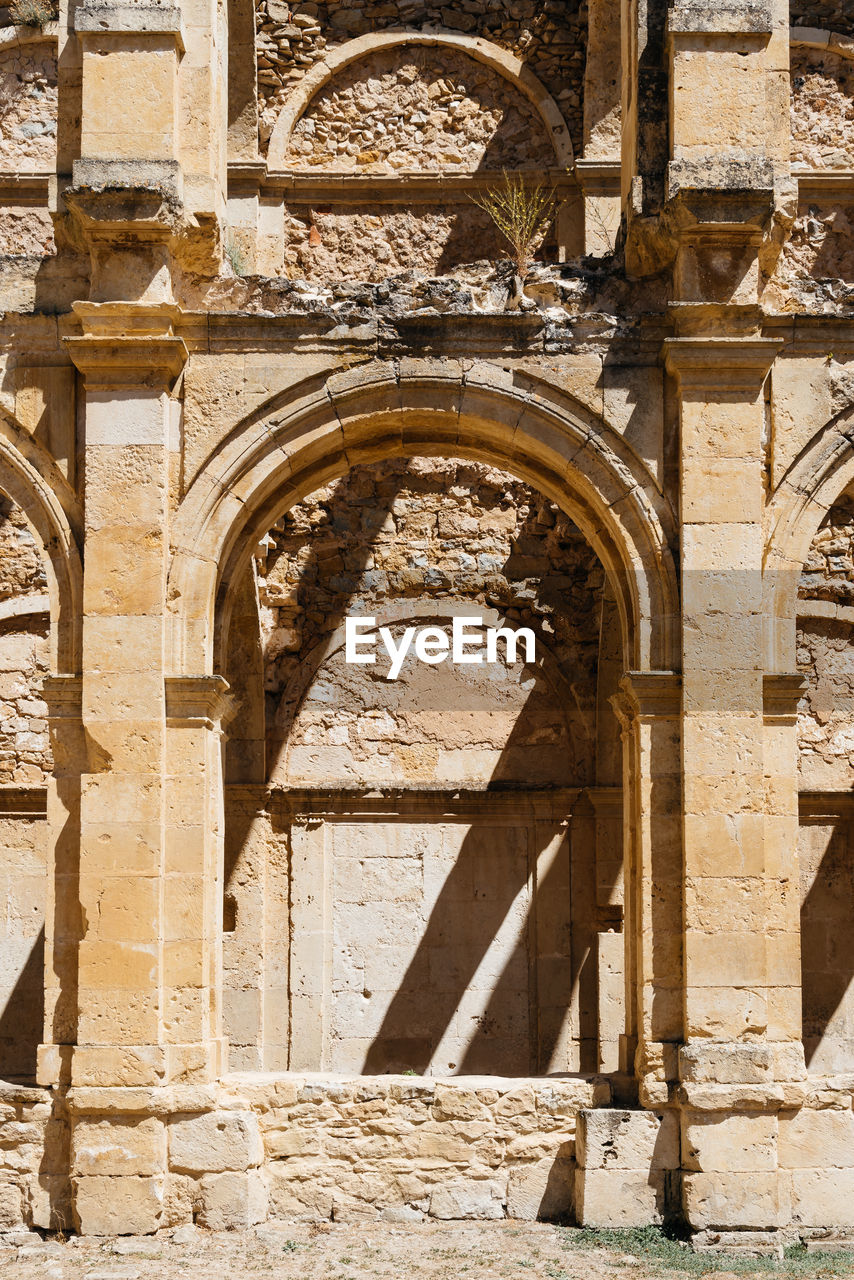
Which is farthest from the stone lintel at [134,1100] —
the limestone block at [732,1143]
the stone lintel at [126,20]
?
the stone lintel at [126,20]

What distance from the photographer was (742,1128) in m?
7.26

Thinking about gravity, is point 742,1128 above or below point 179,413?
below

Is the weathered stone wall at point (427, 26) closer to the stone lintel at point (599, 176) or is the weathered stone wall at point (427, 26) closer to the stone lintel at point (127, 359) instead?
the stone lintel at point (599, 176)

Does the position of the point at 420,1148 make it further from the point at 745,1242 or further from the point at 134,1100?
the point at 745,1242

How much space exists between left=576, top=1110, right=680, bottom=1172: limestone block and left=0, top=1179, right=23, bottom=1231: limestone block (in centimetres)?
271

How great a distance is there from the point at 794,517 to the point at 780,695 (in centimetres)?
91

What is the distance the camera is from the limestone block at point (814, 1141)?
7.34 metres

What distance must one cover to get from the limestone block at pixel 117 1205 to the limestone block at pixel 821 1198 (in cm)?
301

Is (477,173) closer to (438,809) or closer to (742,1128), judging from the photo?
(438,809)

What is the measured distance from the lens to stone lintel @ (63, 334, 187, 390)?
25.0 feet

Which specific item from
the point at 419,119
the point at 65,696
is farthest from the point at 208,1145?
the point at 419,119

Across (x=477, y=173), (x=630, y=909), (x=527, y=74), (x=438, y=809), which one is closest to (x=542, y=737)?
(x=438, y=809)

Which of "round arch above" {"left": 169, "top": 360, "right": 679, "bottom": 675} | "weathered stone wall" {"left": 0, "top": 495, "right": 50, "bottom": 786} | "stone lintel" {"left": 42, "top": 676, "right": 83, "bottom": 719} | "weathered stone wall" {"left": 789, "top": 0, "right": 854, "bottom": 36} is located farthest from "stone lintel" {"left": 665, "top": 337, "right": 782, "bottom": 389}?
"weathered stone wall" {"left": 789, "top": 0, "right": 854, "bottom": 36}

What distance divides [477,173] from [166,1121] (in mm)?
7885
